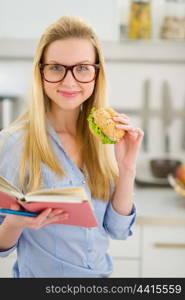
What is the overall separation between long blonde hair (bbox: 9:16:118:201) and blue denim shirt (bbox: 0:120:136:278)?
0.02 metres

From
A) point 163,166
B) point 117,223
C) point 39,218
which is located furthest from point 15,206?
point 163,166

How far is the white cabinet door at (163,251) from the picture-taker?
1850 mm

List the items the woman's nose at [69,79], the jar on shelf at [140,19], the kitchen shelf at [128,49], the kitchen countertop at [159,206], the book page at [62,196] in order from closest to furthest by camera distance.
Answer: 1. the book page at [62,196]
2. the woman's nose at [69,79]
3. the kitchen countertop at [159,206]
4. the kitchen shelf at [128,49]
5. the jar on shelf at [140,19]

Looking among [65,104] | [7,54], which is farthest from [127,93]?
[65,104]

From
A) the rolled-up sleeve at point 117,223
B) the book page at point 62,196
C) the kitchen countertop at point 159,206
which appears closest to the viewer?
the book page at point 62,196

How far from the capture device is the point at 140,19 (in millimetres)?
2174

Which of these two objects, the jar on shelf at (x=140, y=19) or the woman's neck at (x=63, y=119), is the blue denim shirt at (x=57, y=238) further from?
the jar on shelf at (x=140, y=19)

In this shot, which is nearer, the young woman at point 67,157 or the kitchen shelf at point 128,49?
the young woman at point 67,157

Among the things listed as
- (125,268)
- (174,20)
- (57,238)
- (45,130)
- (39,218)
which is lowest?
(125,268)

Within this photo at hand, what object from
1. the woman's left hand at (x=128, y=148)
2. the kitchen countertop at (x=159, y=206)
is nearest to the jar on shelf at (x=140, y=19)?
the kitchen countertop at (x=159, y=206)

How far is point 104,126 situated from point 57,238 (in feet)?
0.98

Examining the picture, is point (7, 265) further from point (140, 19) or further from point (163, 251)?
point (140, 19)

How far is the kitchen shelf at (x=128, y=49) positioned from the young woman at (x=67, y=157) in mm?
905

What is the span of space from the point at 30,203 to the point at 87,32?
1.51 ft
